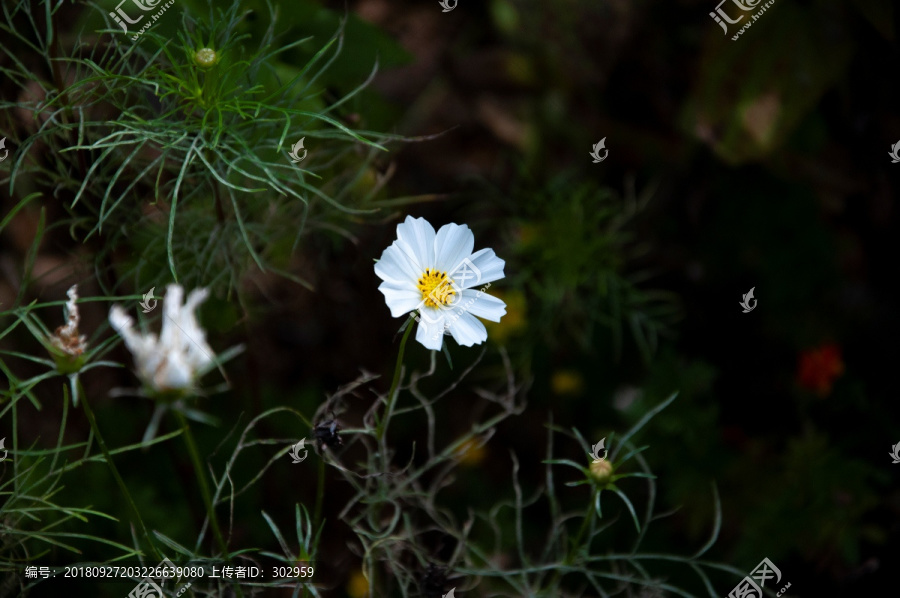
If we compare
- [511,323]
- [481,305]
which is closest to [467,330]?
[481,305]

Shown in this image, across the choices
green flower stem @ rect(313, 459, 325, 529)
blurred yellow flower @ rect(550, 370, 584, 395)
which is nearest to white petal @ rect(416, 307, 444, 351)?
green flower stem @ rect(313, 459, 325, 529)

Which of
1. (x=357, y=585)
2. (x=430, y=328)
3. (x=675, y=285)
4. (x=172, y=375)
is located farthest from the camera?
(x=675, y=285)

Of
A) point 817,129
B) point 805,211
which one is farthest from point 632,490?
point 817,129

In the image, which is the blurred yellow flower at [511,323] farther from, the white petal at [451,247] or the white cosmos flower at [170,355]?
the white cosmos flower at [170,355]

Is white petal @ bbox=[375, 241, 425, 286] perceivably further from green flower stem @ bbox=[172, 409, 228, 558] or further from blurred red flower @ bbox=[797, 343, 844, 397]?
blurred red flower @ bbox=[797, 343, 844, 397]

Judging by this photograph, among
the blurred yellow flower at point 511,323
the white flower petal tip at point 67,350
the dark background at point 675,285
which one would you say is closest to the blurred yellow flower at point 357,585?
the dark background at point 675,285

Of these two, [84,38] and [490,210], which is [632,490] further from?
[84,38]

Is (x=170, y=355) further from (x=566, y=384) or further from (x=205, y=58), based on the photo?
(x=566, y=384)
